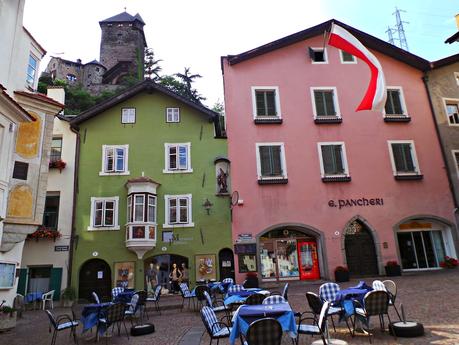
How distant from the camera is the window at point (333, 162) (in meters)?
20.0

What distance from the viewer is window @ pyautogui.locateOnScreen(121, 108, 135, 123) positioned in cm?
2111

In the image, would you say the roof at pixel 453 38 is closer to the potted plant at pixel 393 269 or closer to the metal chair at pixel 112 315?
the potted plant at pixel 393 269

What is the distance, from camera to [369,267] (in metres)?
19.4

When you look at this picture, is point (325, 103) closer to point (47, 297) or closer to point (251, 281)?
point (251, 281)

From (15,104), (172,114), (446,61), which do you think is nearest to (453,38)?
(446,61)

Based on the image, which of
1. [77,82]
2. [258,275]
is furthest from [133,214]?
[77,82]

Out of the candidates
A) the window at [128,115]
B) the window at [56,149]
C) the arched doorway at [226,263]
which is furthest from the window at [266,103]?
the window at [56,149]

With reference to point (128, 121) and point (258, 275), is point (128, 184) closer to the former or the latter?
point (128, 121)

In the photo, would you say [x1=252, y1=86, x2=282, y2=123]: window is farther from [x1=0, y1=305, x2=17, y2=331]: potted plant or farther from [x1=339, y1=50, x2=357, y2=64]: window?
[x1=0, y1=305, x2=17, y2=331]: potted plant

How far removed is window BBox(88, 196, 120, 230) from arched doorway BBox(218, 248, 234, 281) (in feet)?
18.3

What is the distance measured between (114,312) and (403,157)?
1811 centimetres

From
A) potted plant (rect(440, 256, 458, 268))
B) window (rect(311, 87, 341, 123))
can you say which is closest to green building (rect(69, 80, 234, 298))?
window (rect(311, 87, 341, 123))

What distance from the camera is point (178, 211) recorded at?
19391 mm

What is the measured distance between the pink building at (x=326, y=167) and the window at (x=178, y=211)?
2.51 metres
